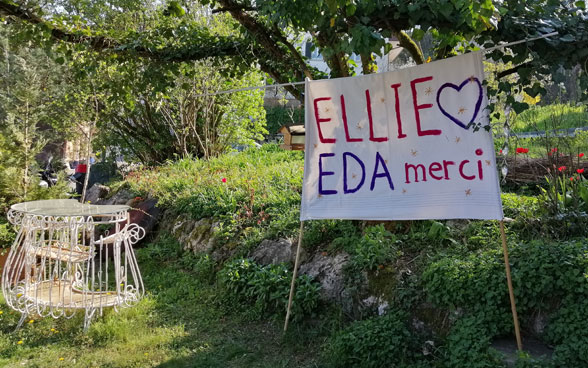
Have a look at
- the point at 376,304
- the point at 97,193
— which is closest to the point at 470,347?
the point at 376,304

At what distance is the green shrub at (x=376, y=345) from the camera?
369 cm

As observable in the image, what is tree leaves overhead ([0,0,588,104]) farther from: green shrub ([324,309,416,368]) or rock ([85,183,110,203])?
rock ([85,183,110,203])

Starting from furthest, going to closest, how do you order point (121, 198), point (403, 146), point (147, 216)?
1. point (121, 198)
2. point (147, 216)
3. point (403, 146)

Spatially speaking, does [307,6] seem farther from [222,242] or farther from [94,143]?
[94,143]

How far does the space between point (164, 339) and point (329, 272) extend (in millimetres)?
1596

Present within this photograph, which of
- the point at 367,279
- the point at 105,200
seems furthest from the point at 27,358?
the point at 105,200

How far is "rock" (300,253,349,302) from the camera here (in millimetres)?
4621

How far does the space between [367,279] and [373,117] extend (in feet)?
4.73

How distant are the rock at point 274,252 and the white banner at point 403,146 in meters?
1.32

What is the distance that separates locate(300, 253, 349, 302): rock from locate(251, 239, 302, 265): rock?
13.2 inches

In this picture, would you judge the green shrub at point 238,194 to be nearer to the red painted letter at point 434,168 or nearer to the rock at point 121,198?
the rock at point 121,198

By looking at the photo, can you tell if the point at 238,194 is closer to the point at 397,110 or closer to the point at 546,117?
the point at 397,110

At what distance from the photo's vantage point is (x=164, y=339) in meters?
4.60

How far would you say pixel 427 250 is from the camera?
4570 millimetres
